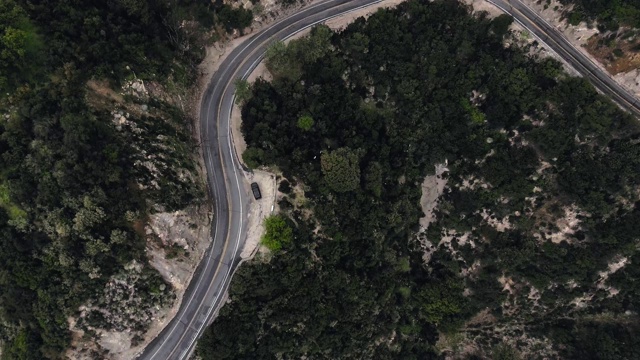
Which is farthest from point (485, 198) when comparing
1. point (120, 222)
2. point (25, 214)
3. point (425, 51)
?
point (25, 214)

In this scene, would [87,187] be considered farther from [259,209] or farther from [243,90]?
[243,90]

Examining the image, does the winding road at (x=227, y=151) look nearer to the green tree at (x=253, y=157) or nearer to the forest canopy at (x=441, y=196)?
the forest canopy at (x=441, y=196)

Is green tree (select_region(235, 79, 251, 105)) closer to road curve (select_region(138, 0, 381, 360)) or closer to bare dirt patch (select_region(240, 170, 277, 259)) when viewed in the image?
road curve (select_region(138, 0, 381, 360))

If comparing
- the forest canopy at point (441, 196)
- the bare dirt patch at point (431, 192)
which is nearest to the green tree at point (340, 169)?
the forest canopy at point (441, 196)

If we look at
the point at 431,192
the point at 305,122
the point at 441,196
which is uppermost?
the point at 431,192

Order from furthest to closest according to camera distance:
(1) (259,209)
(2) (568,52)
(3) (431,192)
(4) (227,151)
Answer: (3) (431,192), (2) (568,52), (4) (227,151), (1) (259,209)

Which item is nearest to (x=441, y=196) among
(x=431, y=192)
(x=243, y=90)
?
(x=431, y=192)

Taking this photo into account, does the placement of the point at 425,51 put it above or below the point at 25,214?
above

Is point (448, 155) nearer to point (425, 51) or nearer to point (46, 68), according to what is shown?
point (425, 51)
